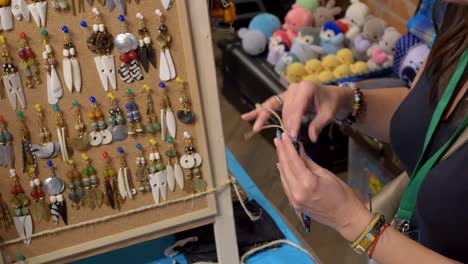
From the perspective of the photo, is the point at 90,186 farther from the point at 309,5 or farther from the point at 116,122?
the point at 309,5

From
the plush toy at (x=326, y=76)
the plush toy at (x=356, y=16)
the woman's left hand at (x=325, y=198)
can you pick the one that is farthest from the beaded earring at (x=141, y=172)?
the plush toy at (x=356, y=16)

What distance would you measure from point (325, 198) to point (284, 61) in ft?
5.13

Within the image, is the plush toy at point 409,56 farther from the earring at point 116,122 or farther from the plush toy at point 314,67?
the earring at point 116,122

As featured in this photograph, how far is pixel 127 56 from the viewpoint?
707 mm

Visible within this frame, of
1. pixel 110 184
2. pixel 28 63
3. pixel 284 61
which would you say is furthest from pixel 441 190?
pixel 284 61

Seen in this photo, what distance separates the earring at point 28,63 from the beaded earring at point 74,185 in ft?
0.41

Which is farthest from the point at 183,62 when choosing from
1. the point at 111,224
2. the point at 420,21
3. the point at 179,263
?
the point at 420,21

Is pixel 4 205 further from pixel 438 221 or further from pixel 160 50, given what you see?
pixel 438 221

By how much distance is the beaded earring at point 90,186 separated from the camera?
2.49 ft

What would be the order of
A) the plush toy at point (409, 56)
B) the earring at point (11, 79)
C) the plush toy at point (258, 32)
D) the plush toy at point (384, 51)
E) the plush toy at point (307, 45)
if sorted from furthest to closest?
1. the plush toy at point (258, 32)
2. the plush toy at point (307, 45)
3. the plush toy at point (384, 51)
4. the plush toy at point (409, 56)
5. the earring at point (11, 79)

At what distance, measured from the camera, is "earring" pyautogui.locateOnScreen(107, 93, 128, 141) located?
735 mm

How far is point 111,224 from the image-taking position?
0.80 m

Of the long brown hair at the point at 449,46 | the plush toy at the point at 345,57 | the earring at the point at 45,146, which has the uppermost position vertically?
the long brown hair at the point at 449,46

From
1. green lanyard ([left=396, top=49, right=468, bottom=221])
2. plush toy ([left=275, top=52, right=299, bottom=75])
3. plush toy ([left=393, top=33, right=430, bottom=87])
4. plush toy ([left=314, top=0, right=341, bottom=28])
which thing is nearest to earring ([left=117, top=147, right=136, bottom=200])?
green lanyard ([left=396, top=49, right=468, bottom=221])
